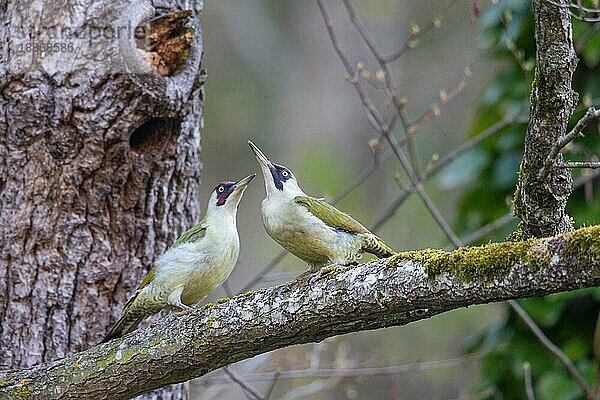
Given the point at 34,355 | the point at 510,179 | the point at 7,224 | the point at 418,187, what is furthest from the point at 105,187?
the point at 510,179

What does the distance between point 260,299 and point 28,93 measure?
1568 millimetres

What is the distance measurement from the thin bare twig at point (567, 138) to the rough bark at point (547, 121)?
26 mm

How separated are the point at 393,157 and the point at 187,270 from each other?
279 inches

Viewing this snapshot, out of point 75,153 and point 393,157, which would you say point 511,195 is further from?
point 393,157

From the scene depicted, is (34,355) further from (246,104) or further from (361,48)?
(246,104)

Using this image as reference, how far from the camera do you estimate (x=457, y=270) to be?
255 cm

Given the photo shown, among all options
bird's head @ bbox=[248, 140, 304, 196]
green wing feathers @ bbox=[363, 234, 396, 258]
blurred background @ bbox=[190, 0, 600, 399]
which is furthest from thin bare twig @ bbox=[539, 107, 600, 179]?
blurred background @ bbox=[190, 0, 600, 399]

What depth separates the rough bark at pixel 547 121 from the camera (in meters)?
2.55

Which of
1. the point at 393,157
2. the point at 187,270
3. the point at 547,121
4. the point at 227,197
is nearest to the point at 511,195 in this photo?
the point at 227,197

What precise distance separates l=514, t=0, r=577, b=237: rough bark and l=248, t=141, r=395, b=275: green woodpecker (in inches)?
36.3

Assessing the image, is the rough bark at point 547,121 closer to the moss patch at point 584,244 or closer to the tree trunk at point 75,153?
the moss patch at point 584,244

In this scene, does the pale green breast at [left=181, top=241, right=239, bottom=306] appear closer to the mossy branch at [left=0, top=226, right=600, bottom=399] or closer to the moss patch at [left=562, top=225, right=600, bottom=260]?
the mossy branch at [left=0, top=226, right=600, bottom=399]

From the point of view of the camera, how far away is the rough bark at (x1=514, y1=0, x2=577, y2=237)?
2.55 metres

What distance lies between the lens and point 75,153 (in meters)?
3.82
